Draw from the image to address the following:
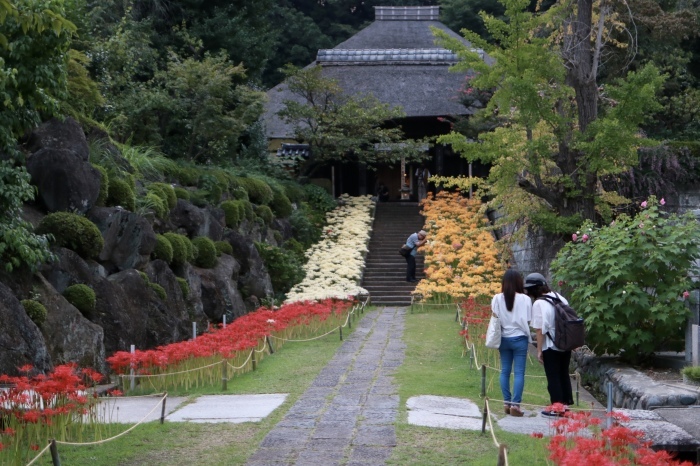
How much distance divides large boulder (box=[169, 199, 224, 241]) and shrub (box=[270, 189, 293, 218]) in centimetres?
628

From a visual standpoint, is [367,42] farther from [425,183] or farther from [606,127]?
[606,127]

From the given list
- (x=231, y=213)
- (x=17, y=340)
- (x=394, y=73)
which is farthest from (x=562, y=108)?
(x=394, y=73)

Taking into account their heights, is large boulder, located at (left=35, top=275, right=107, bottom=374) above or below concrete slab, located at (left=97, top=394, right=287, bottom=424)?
above

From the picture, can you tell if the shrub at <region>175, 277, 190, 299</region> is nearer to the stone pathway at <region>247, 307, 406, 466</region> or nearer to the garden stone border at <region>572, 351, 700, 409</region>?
the stone pathway at <region>247, 307, 406, 466</region>

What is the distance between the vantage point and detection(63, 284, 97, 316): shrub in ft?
40.7

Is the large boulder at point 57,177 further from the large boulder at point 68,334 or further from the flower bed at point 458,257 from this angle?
the flower bed at point 458,257

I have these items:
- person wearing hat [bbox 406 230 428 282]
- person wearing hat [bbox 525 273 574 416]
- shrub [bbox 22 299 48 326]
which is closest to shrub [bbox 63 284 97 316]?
shrub [bbox 22 299 48 326]

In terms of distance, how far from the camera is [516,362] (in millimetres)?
9172

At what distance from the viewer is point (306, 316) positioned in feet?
54.1

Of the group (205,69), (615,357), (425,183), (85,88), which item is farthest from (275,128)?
(615,357)

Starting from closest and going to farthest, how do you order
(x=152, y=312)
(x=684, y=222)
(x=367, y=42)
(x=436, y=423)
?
(x=436, y=423), (x=684, y=222), (x=152, y=312), (x=367, y=42)

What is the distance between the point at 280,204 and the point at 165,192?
28.9 ft

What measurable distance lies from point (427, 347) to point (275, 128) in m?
19.9

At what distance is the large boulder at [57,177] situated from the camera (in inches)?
529
